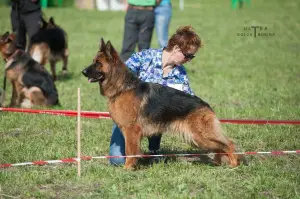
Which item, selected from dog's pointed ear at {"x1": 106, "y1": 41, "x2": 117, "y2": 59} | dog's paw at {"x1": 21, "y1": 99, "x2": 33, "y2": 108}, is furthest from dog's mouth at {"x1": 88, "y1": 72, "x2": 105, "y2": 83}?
dog's paw at {"x1": 21, "y1": 99, "x2": 33, "y2": 108}

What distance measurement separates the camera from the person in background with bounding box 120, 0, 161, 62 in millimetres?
11664

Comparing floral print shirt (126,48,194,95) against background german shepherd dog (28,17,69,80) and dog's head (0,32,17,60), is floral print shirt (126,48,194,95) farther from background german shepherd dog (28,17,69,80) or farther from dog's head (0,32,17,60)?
background german shepherd dog (28,17,69,80)

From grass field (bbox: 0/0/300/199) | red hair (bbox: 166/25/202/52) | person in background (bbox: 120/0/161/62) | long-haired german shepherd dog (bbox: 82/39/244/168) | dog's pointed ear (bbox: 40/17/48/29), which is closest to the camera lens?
grass field (bbox: 0/0/300/199)

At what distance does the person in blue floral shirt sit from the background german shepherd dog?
6.48 meters

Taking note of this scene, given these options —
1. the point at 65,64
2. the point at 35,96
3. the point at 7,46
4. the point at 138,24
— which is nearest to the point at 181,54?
the point at 35,96

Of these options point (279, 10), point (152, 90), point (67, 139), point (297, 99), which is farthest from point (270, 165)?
point (279, 10)

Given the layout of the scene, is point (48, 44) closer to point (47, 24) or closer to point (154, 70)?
point (47, 24)

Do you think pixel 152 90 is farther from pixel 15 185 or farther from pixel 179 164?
pixel 15 185

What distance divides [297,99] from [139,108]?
5.60m

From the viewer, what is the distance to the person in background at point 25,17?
1191 cm

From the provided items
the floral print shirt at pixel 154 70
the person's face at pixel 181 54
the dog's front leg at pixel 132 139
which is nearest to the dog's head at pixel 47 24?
the floral print shirt at pixel 154 70

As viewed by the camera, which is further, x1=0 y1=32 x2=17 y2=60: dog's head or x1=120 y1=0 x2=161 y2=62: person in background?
x1=120 y1=0 x2=161 y2=62: person in background

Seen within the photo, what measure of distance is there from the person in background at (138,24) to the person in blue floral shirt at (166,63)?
17.7 ft

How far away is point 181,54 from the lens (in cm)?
624
